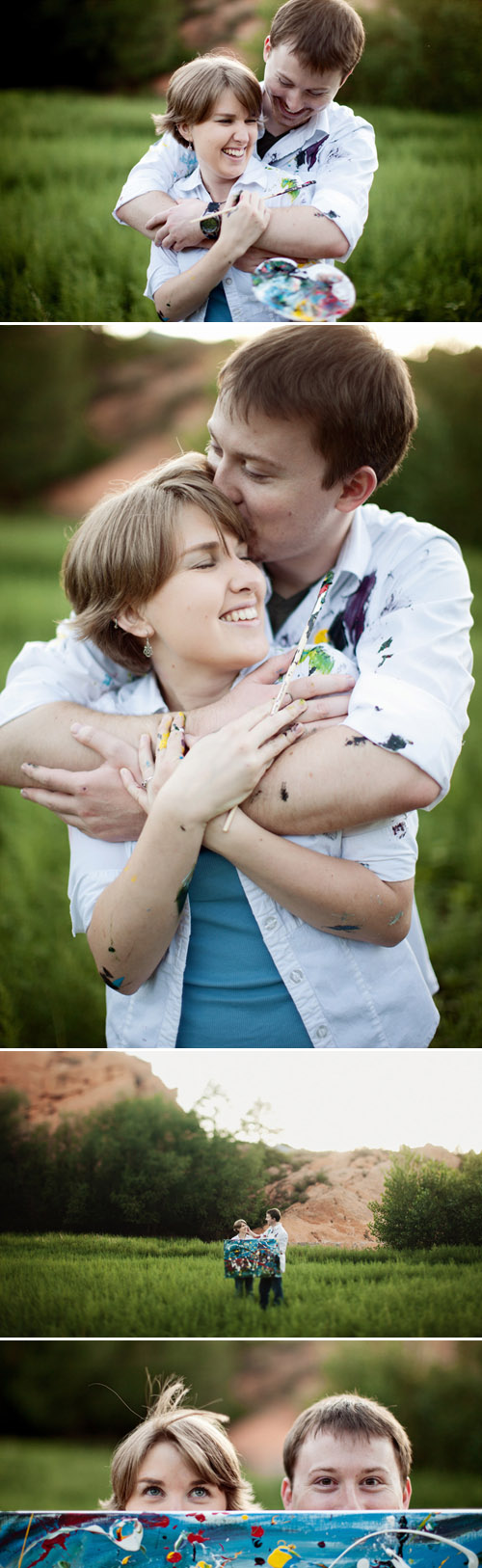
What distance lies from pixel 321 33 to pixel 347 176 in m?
0.24

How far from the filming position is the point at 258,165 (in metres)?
2.05

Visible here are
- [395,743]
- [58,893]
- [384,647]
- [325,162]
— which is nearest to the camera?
[395,743]

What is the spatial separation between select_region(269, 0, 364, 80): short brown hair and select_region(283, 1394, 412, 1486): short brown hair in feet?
7.16

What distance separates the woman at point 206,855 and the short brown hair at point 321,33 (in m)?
0.68

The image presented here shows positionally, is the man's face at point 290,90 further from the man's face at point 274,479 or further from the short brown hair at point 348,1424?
the short brown hair at point 348,1424

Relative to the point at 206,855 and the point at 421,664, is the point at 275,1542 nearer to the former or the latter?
the point at 206,855

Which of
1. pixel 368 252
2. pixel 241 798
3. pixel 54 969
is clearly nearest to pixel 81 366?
pixel 368 252

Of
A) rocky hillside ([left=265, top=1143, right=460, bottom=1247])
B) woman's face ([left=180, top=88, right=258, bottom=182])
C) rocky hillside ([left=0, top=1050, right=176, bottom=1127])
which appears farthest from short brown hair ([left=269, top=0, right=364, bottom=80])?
rocky hillside ([left=265, top=1143, right=460, bottom=1247])

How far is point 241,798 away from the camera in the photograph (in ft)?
6.28

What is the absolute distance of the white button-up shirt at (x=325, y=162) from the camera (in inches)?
80.9

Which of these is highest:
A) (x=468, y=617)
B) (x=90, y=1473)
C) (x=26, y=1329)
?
(x=468, y=617)

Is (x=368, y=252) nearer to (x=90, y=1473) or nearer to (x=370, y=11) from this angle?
(x=370, y=11)

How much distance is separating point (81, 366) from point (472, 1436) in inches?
79.2

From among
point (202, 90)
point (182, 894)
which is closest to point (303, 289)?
point (202, 90)
